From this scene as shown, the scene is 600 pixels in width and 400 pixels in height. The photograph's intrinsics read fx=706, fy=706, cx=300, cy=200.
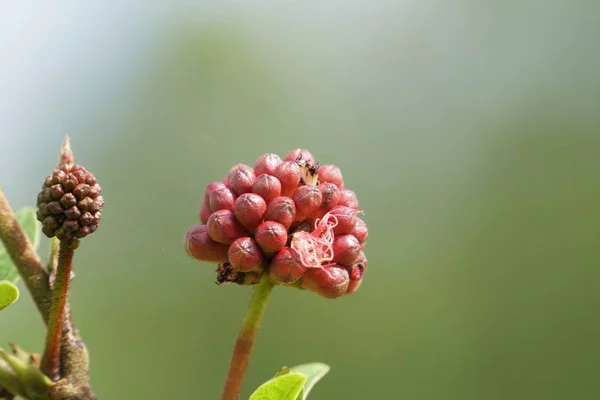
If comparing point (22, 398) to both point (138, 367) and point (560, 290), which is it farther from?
point (560, 290)

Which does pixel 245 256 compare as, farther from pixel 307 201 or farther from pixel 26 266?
pixel 26 266

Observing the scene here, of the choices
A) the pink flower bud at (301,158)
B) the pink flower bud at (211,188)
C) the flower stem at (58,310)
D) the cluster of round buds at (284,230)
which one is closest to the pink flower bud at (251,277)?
the cluster of round buds at (284,230)

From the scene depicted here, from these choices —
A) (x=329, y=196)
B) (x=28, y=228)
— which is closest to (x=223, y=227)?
(x=329, y=196)

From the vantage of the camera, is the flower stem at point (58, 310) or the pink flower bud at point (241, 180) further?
the pink flower bud at point (241, 180)

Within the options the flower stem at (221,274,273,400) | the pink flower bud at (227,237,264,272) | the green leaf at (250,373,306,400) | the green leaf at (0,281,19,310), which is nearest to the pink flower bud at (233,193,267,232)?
the pink flower bud at (227,237,264,272)

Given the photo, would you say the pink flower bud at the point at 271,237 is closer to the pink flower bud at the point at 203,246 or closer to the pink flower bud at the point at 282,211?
the pink flower bud at the point at 282,211

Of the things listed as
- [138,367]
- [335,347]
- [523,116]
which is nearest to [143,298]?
[138,367]
